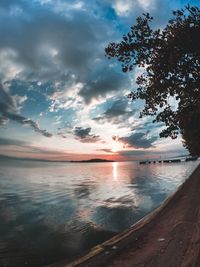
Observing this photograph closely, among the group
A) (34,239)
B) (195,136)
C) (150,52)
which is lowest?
(34,239)

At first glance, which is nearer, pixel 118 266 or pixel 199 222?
pixel 118 266

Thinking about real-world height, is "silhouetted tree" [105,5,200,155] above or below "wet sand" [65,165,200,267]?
above

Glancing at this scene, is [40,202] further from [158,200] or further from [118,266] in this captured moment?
[118,266]

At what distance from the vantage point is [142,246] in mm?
11531

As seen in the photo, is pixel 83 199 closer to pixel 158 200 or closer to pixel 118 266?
pixel 158 200

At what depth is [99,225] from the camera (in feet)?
65.8

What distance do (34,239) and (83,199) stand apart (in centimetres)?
1630

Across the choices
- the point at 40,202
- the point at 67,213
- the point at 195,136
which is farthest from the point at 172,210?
the point at 195,136

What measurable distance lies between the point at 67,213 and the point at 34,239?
25.9ft

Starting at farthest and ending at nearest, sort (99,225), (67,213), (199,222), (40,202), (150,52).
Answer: (40,202), (67,213), (99,225), (150,52), (199,222)

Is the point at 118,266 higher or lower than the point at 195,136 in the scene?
lower

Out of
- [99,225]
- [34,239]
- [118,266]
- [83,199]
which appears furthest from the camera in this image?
[83,199]

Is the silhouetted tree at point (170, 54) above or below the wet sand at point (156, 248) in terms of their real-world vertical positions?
→ above

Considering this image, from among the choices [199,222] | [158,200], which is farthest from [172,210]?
[158,200]
